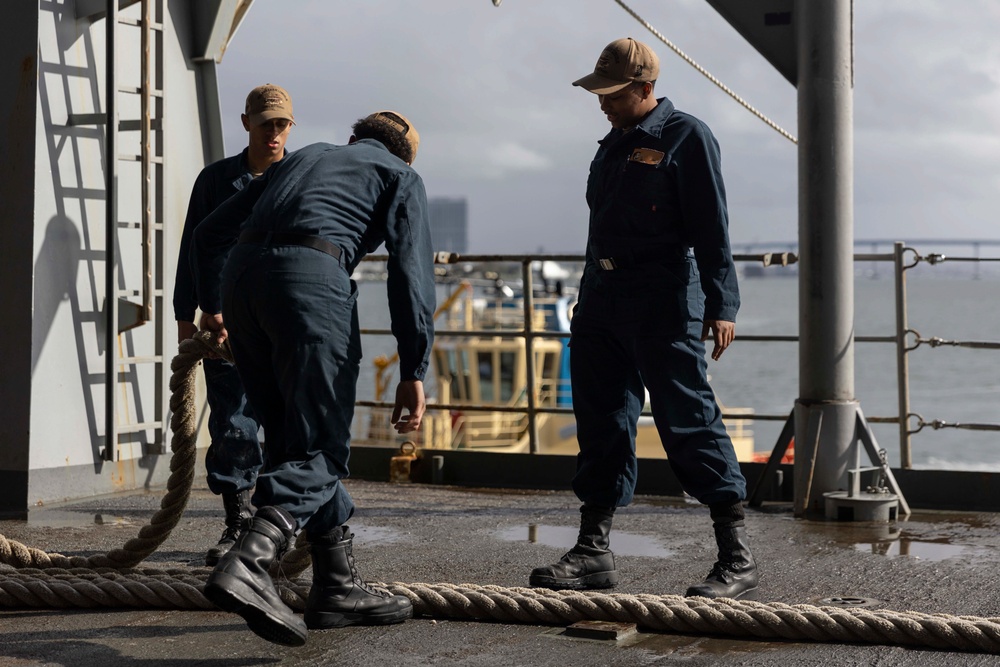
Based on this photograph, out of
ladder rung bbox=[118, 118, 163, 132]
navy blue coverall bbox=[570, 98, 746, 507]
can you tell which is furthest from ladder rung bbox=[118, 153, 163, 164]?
navy blue coverall bbox=[570, 98, 746, 507]

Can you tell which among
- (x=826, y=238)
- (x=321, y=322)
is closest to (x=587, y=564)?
(x=321, y=322)

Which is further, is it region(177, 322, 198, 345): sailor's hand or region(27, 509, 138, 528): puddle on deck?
region(27, 509, 138, 528): puddle on deck

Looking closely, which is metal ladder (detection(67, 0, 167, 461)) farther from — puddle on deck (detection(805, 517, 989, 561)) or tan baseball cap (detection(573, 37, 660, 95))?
puddle on deck (detection(805, 517, 989, 561))

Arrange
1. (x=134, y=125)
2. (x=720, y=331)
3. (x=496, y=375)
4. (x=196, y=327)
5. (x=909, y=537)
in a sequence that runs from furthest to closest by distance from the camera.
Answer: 1. (x=496, y=375)
2. (x=134, y=125)
3. (x=909, y=537)
4. (x=196, y=327)
5. (x=720, y=331)

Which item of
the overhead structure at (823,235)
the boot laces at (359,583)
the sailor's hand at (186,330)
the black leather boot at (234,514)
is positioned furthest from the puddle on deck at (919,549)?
the sailor's hand at (186,330)

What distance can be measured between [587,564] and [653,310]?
903 millimetres

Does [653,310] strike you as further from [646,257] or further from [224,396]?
[224,396]

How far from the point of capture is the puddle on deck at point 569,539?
4836 millimetres

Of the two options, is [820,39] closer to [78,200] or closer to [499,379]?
[78,200]

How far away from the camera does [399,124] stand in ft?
12.2

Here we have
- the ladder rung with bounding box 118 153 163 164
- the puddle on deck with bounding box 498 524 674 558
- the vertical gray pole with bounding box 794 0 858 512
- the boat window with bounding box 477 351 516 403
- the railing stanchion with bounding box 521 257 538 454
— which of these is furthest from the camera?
the boat window with bounding box 477 351 516 403

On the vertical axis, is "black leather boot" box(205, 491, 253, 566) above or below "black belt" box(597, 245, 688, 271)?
below

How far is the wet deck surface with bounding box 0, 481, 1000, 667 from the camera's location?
10.7 ft

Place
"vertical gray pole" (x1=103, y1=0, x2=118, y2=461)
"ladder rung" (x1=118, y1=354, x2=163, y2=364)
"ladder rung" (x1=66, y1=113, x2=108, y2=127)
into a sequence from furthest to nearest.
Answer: "ladder rung" (x1=118, y1=354, x2=163, y2=364), "ladder rung" (x1=66, y1=113, x2=108, y2=127), "vertical gray pole" (x1=103, y1=0, x2=118, y2=461)
